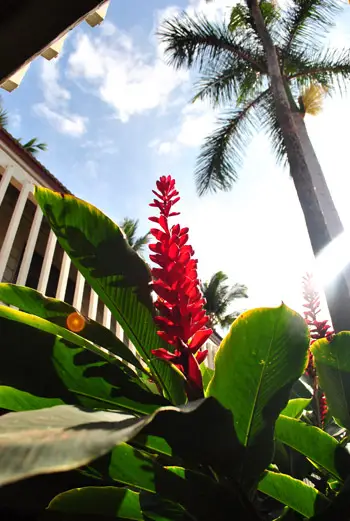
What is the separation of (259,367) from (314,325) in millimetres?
696

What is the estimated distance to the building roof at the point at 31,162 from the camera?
11.3ft

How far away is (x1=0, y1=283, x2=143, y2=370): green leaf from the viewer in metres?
0.90

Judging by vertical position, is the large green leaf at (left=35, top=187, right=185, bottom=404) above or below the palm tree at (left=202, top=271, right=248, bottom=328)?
below

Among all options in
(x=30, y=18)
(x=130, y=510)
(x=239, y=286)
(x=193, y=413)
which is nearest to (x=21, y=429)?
(x=193, y=413)

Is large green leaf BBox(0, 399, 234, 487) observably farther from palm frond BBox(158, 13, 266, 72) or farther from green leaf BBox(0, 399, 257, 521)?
palm frond BBox(158, 13, 266, 72)

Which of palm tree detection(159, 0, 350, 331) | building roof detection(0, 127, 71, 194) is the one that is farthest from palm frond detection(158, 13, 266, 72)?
building roof detection(0, 127, 71, 194)

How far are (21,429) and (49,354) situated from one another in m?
0.31

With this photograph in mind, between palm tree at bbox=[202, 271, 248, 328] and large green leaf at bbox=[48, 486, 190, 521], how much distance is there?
791 inches

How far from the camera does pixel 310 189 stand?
17.5ft

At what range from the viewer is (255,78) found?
29.8 ft

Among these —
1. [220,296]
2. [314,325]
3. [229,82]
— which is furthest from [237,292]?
[314,325]

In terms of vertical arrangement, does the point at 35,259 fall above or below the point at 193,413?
above

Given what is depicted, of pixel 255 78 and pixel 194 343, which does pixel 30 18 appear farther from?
pixel 255 78

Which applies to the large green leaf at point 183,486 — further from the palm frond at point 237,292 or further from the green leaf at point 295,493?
the palm frond at point 237,292
